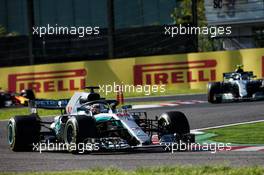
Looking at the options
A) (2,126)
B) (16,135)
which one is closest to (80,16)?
(2,126)

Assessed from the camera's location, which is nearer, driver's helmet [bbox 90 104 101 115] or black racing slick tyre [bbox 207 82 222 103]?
driver's helmet [bbox 90 104 101 115]

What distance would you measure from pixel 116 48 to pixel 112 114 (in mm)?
23751

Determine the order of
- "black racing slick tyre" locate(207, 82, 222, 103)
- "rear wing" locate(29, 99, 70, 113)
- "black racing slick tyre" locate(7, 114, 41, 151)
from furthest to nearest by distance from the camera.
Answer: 1. "black racing slick tyre" locate(207, 82, 222, 103)
2. "rear wing" locate(29, 99, 70, 113)
3. "black racing slick tyre" locate(7, 114, 41, 151)

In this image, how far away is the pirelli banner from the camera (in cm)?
3231

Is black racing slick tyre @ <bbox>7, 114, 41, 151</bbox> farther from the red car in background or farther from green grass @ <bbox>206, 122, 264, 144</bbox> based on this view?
the red car in background

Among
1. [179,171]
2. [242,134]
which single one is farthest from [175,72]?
[179,171]

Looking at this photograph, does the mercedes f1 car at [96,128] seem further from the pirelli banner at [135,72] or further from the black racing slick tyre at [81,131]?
the pirelli banner at [135,72]

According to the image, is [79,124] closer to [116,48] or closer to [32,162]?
[32,162]

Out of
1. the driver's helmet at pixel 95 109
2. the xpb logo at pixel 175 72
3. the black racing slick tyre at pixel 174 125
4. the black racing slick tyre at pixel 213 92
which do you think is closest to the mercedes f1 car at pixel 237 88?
the black racing slick tyre at pixel 213 92

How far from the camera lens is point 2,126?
75.0 ft

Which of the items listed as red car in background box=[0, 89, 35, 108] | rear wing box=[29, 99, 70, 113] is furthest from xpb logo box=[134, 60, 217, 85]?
rear wing box=[29, 99, 70, 113]

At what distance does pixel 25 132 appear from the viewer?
1583cm

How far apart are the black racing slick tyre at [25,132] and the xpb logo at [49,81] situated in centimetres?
1799

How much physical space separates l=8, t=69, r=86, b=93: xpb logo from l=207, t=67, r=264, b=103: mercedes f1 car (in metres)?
8.74
